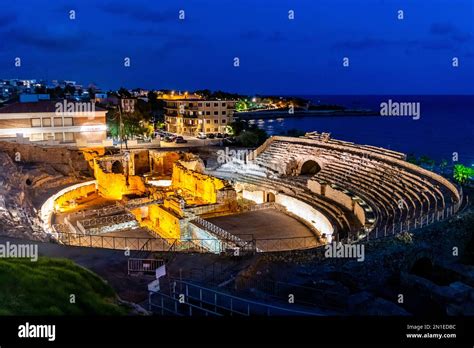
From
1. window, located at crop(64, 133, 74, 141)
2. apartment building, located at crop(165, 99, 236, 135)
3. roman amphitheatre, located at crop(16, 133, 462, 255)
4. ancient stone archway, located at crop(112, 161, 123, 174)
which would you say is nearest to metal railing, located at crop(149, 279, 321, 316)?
roman amphitheatre, located at crop(16, 133, 462, 255)

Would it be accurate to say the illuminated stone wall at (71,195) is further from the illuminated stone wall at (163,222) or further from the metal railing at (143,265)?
the metal railing at (143,265)

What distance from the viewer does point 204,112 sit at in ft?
238

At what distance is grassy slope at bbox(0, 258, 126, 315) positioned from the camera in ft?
34.0

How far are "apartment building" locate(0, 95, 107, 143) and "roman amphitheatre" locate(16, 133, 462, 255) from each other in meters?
8.07

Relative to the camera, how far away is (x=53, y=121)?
4891cm

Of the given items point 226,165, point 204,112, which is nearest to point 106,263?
point 226,165

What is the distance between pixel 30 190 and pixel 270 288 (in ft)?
89.7

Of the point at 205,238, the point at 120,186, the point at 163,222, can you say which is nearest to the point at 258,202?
the point at 163,222

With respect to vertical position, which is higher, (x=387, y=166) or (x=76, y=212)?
(x=387, y=166)

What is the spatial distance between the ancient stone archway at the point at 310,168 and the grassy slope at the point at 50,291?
Answer: 31.4 m

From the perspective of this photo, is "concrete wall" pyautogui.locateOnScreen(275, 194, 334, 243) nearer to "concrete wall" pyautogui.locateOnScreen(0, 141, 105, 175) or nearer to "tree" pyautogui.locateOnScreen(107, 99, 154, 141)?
"concrete wall" pyautogui.locateOnScreen(0, 141, 105, 175)

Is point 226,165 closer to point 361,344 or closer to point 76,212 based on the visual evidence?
point 76,212

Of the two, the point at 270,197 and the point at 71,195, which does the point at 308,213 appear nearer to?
the point at 270,197

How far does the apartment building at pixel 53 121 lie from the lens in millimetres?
47116
